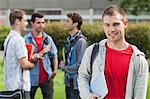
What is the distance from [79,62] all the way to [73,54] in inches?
6.5

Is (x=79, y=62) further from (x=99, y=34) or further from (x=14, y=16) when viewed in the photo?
(x=99, y=34)

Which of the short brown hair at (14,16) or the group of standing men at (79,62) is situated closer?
the group of standing men at (79,62)

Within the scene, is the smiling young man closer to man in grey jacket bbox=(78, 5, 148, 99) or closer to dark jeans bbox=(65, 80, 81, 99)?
dark jeans bbox=(65, 80, 81, 99)

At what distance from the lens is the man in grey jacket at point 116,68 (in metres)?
4.43

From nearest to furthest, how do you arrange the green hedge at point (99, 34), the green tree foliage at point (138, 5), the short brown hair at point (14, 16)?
the short brown hair at point (14, 16) < the green tree foliage at point (138, 5) < the green hedge at point (99, 34)

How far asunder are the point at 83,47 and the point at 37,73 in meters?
0.89

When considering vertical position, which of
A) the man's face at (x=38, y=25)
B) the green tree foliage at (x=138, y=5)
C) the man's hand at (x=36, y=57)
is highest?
the man's face at (x=38, y=25)

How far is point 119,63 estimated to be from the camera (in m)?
4.43

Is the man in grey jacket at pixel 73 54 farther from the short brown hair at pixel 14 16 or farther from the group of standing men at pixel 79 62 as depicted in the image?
the short brown hair at pixel 14 16

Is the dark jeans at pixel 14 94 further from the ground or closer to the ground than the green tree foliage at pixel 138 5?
closer to the ground

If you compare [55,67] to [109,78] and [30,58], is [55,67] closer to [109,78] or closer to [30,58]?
[30,58]

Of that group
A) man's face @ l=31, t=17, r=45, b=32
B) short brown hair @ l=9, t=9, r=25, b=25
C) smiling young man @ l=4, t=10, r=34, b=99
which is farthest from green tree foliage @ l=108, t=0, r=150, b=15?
smiling young man @ l=4, t=10, r=34, b=99

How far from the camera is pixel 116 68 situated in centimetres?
443

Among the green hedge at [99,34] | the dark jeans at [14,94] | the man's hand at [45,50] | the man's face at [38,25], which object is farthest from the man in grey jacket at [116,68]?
the green hedge at [99,34]
